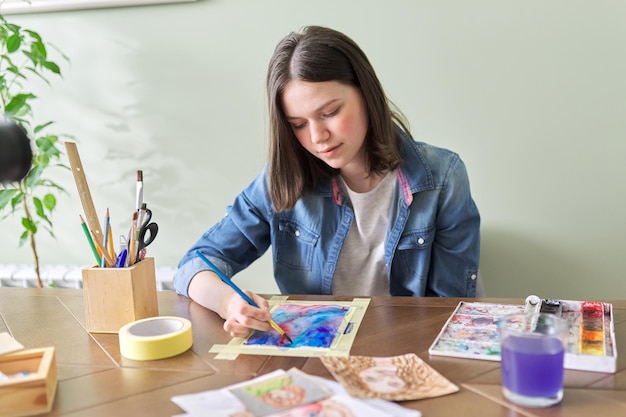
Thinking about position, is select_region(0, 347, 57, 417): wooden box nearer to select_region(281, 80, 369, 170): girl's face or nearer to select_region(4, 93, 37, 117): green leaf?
select_region(281, 80, 369, 170): girl's face

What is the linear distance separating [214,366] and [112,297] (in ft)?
0.86

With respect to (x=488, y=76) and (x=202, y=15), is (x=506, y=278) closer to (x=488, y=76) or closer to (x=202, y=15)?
(x=488, y=76)

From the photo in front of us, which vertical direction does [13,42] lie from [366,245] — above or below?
above

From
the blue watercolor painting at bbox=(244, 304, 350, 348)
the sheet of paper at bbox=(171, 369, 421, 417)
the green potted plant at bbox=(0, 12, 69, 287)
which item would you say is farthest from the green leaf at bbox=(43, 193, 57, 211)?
the sheet of paper at bbox=(171, 369, 421, 417)

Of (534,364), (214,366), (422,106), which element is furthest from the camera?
(422,106)

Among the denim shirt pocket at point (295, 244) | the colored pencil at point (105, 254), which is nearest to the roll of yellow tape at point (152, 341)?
the colored pencil at point (105, 254)

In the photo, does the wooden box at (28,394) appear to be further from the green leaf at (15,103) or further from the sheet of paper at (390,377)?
the green leaf at (15,103)

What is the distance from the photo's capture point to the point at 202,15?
1938 mm

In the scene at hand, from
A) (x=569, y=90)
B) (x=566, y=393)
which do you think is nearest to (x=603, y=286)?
(x=569, y=90)

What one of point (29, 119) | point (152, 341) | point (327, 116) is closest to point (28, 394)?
point (152, 341)

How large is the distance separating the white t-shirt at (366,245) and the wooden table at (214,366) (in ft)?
0.77

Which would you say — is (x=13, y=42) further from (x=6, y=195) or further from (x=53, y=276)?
(x=53, y=276)

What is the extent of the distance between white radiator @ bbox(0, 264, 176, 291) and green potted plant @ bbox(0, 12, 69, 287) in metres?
0.05

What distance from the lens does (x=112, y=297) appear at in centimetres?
110
